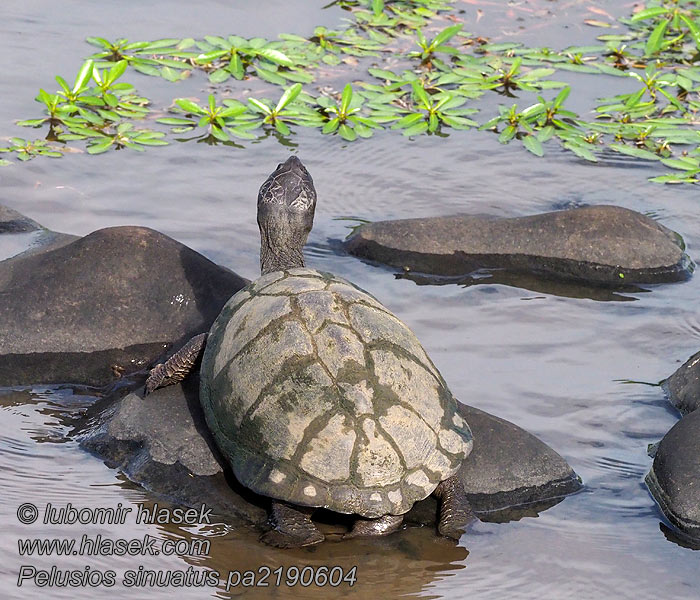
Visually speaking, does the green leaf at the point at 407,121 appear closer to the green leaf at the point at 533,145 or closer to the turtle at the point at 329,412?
the green leaf at the point at 533,145

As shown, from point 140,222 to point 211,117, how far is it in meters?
1.52

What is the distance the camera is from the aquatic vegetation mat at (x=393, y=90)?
903 cm

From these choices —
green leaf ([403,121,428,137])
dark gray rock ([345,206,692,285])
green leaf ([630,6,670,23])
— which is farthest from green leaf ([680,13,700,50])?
dark gray rock ([345,206,692,285])

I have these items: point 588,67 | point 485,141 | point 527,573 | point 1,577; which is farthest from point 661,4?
point 1,577

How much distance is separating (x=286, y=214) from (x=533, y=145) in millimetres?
3415

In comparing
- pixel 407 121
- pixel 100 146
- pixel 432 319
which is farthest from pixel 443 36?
pixel 432 319

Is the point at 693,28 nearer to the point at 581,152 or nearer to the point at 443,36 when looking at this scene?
the point at 443,36

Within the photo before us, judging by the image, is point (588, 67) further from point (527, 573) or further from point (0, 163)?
point (527, 573)

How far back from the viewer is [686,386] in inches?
243

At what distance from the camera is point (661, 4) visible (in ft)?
37.8

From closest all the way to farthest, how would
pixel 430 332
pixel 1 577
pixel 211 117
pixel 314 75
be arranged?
pixel 1 577, pixel 430 332, pixel 211 117, pixel 314 75

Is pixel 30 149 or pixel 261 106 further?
pixel 261 106

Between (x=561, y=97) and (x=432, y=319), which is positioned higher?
(x=561, y=97)

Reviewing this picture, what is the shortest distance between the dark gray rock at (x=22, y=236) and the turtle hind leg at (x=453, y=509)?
10.2 feet
